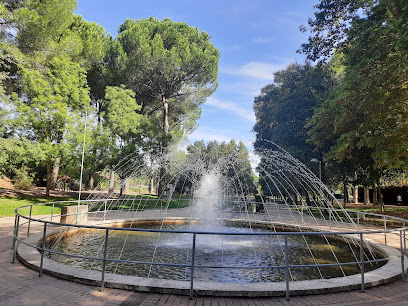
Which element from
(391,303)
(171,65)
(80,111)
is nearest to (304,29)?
(171,65)

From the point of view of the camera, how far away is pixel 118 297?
14.5 ft

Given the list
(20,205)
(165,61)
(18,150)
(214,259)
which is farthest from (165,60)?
(214,259)

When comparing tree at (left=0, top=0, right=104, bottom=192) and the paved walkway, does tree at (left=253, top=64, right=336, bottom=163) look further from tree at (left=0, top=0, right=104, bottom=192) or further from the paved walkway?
the paved walkway

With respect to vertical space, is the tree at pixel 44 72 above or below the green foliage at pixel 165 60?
below

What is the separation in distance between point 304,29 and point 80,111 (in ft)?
65.8

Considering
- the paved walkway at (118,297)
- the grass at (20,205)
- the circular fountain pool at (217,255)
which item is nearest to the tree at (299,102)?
the circular fountain pool at (217,255)

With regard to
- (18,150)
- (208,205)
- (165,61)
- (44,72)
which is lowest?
(208,205)

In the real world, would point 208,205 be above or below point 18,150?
below

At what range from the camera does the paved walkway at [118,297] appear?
4.21m

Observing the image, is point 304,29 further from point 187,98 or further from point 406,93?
point 187,98

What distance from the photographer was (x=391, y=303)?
4.41 meters

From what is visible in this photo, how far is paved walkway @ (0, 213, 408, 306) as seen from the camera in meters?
4.21

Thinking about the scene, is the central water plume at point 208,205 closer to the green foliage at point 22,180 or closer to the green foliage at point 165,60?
the green foliage at point 165,60

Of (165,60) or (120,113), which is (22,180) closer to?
(120,113)
